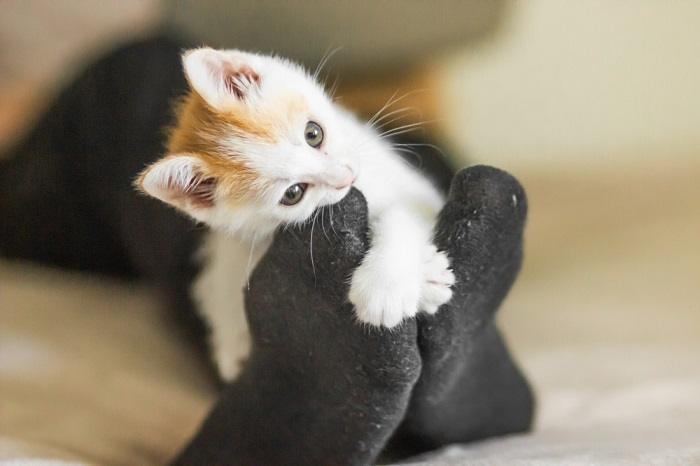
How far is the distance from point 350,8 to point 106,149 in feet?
2.02

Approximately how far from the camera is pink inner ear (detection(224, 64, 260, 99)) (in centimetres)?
89

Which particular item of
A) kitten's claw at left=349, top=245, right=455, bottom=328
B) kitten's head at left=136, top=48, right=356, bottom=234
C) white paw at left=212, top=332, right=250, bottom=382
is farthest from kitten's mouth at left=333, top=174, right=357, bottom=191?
white paw at left=212, top=332, right=250, bottom=382

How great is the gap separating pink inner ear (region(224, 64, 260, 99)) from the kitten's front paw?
297mm

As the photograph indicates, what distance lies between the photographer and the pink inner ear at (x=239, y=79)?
35.1 inches

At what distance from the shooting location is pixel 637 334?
4.24 ft

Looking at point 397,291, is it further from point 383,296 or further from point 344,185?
point 344,185

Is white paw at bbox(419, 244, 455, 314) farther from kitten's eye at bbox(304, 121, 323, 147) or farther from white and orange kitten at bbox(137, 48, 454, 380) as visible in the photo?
kitten's eye at bbox(304, 121, 323, 147)

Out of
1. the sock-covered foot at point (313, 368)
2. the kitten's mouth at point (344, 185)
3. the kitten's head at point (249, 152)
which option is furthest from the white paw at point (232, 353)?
the kitten's mouth at point (344, 185)

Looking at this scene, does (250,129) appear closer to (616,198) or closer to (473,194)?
(473,194)

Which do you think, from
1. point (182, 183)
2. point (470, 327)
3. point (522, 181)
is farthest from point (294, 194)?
point (522, 181)

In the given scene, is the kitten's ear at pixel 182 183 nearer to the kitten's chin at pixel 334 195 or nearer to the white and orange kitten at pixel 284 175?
the white and orange kitten at pixel 284 175

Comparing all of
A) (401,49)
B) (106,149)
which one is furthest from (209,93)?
(401,49)

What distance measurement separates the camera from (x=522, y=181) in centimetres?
162

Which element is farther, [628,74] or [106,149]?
[628,74]
